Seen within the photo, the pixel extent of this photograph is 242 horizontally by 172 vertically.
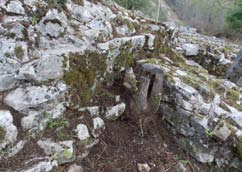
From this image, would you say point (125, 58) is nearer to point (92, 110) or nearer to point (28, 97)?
point (92, 110)

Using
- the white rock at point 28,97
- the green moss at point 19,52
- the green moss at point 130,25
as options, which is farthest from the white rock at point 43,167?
the green moss at point 130,25

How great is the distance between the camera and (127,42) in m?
3.33

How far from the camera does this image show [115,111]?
2893 millimetres

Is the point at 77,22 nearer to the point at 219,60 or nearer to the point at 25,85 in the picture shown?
the point at 25,85

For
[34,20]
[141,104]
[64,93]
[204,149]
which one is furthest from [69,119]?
[204,149]

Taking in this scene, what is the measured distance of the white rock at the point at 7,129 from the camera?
6.72 ft

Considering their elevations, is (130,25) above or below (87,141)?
above

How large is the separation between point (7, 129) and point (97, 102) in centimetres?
108

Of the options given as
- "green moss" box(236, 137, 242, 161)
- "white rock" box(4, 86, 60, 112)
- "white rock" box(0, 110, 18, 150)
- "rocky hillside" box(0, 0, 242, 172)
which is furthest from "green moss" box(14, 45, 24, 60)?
"green moss" box(236, 137, 242, 161)

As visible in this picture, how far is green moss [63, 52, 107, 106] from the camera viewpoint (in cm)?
Result: 261

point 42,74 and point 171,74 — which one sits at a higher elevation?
point 42,74

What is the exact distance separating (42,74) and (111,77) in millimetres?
1037

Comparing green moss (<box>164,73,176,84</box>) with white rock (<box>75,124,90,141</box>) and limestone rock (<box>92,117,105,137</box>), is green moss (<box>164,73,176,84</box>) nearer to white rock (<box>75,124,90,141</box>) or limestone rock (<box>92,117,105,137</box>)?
limestone rock (<box>92,117,105,137</box>)

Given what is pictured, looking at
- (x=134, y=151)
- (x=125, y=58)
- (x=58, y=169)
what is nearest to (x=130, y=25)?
(x=125, y=58)
